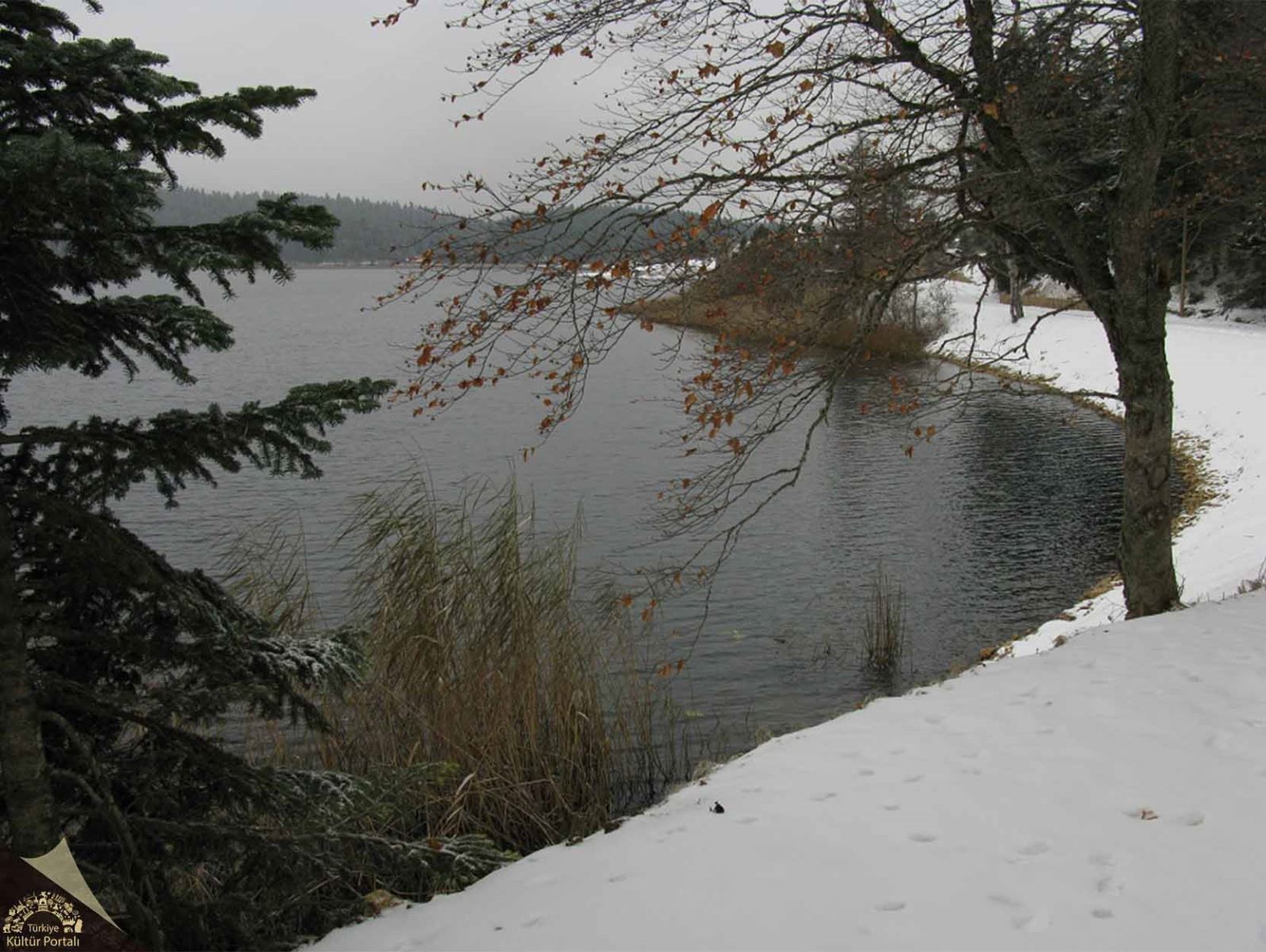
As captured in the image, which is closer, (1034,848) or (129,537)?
(129,537)

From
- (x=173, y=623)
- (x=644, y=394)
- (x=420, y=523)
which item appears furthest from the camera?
(x=644, y=394)

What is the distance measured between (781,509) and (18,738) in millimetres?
12667

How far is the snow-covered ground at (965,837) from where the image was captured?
3.23 metres

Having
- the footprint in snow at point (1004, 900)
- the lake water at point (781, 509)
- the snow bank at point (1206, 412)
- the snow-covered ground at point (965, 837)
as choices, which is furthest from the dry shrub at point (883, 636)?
the footprint in snow at point (1004, 900)

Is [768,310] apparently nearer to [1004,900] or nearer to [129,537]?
[1004,900]

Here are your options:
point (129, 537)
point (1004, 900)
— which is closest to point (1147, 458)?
→ point (1004, 900)

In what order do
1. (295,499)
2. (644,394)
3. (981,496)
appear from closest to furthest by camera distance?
(295,499)
(981,496)
(644,394)

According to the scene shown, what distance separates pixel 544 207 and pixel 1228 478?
14799 millimetres

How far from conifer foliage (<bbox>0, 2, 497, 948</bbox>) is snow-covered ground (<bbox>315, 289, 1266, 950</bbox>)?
81cm

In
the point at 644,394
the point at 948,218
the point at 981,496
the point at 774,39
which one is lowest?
the point at 981,496

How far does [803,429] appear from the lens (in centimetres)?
2055

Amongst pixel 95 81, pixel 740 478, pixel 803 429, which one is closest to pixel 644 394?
pixel 803 429

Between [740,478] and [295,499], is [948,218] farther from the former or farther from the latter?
[295,499]

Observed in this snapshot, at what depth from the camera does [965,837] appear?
3742mm
